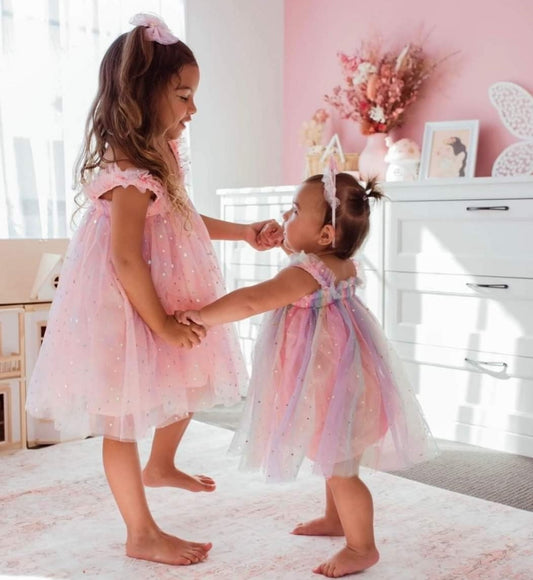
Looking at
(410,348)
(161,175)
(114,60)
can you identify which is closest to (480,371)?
(410,348)

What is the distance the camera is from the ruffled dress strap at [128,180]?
1.71 meters

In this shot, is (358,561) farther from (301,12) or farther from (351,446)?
(301,12)

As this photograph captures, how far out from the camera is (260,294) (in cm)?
165

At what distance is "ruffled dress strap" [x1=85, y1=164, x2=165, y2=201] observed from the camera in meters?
1.71

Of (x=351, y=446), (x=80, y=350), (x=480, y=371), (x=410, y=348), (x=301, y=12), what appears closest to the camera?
(x=351, y=446)

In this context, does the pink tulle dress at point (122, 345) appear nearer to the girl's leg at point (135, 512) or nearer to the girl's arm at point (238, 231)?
the girl's leg at point (135, 512)

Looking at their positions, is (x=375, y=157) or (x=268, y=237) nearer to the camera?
(x=268, y=237)

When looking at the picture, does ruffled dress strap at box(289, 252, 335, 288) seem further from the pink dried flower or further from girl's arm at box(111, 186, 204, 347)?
the pink dried flower

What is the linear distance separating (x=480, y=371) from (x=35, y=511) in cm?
151

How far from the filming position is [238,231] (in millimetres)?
2117

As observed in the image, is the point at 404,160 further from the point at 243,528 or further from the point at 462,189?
the point at 243,528

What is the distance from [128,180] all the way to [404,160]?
1771 mm

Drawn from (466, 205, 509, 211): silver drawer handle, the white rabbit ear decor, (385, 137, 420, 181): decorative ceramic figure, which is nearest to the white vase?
(385, 137, 420, 181): decorative ceramic figure

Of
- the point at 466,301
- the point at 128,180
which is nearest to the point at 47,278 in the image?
the point at 128,180
